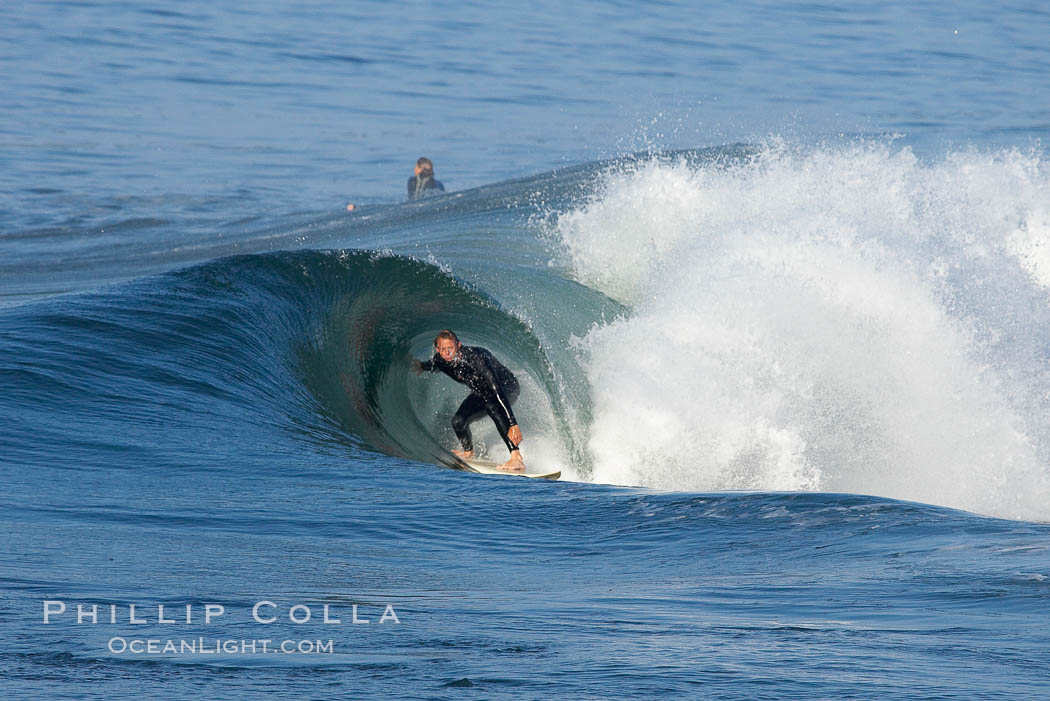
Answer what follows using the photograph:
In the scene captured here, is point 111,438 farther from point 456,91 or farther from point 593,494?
point 456,91

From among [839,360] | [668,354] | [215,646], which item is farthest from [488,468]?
[215,646]

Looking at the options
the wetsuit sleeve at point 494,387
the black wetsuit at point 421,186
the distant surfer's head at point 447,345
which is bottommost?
the wetsuit sleeve at point 494,387

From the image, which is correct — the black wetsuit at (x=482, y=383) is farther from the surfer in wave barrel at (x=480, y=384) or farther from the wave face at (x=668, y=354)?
the wave face at (x=668, y=354)

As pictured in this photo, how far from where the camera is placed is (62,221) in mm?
21594

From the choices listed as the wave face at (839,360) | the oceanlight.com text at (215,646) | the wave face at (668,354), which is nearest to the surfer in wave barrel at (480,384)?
the wave face at (668,354)

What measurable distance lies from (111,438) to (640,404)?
4879 millimetres

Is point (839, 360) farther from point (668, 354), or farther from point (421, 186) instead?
point (421, 186)

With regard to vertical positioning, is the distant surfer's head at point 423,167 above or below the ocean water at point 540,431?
above

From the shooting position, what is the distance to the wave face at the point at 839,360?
→ 32.9 feet

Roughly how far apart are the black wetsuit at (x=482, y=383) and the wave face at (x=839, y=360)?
1.16 meters

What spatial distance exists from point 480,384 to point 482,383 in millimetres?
24

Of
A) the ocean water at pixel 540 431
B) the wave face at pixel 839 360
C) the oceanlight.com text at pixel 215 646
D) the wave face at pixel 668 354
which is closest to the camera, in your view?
the oceanlight.com text at pixel 215 646

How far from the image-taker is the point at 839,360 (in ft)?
35.8

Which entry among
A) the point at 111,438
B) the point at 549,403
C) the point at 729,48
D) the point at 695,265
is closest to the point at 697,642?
the point at 111,438
